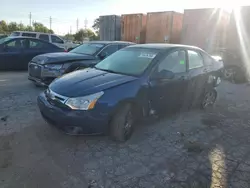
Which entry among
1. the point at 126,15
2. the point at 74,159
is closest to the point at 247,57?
the point at 74,159

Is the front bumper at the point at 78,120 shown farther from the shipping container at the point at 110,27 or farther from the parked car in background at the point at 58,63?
the shipping container at the point at 110,27

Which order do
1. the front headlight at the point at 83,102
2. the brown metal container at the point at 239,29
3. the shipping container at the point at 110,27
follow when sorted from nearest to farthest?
1. the front headlight at the point at 83,102
2. the brown metal container at the point at 239,29
3. the shipping container at the point at 110,27

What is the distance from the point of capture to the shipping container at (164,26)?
14328 mm

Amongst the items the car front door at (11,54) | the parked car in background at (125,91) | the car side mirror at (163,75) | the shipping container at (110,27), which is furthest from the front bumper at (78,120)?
the shipping container at (110,27)

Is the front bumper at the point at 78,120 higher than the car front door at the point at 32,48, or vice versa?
the car front door at the point at 32,48

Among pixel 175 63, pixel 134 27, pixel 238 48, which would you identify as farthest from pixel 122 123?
pixel 134 27

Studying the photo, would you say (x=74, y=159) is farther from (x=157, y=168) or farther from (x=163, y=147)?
(x=163, y=147)

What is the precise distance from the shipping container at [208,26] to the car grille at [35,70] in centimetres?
972

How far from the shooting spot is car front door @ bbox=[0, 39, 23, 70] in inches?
319

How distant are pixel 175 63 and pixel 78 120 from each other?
2.17 m

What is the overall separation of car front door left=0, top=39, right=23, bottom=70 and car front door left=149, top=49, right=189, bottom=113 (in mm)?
6812

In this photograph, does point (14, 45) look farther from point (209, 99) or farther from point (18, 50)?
point (209, 99)

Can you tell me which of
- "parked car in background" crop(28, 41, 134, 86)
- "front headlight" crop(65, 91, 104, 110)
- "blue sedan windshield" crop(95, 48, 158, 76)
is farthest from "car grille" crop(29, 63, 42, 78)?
"front headlight" crop(65, 91, 104, 110)

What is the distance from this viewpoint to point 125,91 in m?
3.14
